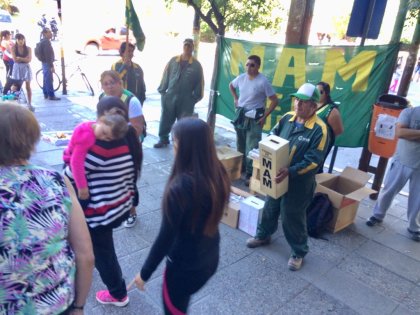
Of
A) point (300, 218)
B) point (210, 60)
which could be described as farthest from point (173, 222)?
point (210, 60)

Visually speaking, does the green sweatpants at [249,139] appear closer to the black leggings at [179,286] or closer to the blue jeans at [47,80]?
the black leggings at [179,286]

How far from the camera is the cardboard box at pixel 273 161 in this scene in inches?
119

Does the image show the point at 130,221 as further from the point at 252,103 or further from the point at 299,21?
the point at 299,21

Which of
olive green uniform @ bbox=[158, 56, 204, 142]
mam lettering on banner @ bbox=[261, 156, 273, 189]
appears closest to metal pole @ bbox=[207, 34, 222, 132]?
olive green uniform @ bbox=[158, 56, 204, 142]

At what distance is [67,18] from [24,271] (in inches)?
987

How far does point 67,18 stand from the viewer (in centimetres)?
2273

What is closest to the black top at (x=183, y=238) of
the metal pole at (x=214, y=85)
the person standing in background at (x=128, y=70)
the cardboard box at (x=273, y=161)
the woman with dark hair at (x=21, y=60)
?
the cardboard box at (x=273, y=161)

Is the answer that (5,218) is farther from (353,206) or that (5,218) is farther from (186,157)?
(353,206)

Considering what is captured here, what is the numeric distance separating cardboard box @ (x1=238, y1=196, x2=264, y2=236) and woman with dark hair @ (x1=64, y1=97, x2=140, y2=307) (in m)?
1.72

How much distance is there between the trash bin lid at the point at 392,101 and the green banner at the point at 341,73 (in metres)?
0.15

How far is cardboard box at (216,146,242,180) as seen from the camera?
517cm

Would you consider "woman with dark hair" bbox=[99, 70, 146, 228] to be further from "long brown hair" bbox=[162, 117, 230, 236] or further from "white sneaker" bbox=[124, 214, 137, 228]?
"long brown hair" bbox=[162, 117, 230, 236]

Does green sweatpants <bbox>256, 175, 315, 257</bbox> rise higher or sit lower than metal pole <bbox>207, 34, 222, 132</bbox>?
lower

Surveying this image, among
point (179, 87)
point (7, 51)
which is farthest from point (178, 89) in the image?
point (7, 51)
